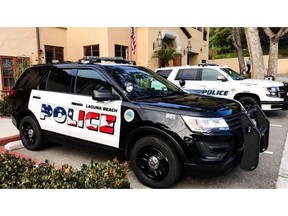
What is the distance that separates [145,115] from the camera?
359 cm

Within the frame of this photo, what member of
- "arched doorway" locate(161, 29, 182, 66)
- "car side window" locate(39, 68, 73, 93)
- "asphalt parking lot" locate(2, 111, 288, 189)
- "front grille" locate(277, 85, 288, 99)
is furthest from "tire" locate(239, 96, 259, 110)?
"arched doorway" locate(161, 29, 182, 66)

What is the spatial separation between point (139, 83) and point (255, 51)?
9137 millimetres

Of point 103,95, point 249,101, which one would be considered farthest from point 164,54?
point 103,95

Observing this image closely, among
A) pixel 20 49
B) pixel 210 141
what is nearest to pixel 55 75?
pixel 210 141

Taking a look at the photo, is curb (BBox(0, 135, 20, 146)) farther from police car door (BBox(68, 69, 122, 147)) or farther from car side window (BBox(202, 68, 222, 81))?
car side window (BBox(202, 68, 222, 81))

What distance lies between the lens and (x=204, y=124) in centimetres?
327

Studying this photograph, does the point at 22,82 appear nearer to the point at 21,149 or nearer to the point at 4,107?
the point at 21,149

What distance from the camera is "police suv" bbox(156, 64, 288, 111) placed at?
7.86 m

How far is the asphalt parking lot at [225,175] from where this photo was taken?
3.72 meters

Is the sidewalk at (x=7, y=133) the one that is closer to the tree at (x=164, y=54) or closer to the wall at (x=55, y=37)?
the wall at (x=55, y=37)

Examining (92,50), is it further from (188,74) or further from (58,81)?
(58,81)

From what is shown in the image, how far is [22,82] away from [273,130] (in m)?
6.01

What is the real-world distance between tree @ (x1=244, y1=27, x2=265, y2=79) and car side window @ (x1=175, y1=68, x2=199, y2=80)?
13.9 feet

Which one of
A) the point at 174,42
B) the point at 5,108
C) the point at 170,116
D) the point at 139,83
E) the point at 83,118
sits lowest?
the point at 5,108
